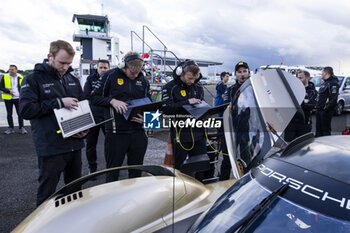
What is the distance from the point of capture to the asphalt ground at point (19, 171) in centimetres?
282

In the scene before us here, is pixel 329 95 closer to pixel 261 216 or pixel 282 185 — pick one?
pixel 282 185

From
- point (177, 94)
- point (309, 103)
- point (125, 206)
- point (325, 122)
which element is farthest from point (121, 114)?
point (325, 122)

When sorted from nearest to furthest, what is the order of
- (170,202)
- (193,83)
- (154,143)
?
(170,202)
(193,83)
(154,143)

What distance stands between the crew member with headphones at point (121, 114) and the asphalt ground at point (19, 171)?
1.20 m

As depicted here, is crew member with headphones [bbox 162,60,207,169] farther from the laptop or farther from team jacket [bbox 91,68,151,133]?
team jacket [bbox 91,68,151,133]

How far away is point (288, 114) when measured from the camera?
151 cm

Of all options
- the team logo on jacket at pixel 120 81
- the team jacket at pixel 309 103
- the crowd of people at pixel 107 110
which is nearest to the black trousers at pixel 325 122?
the team jacket at pixel 309 103

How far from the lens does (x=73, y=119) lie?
7.75 feet

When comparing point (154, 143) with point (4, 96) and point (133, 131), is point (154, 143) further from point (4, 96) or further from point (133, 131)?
point (4, 96)

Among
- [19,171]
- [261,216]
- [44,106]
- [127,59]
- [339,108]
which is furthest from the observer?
[339,108]

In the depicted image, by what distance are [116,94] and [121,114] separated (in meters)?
0.26

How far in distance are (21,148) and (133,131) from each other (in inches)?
158

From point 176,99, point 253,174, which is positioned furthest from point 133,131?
point 253,174

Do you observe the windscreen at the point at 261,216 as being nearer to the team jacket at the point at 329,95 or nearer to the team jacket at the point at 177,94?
the team jacket at the point at 177,94
